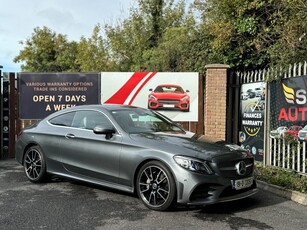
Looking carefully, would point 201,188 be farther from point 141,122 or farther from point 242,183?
point 141,122

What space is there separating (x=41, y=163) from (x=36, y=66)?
3829 centimetres

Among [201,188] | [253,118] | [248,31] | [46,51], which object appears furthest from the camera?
[46,51]

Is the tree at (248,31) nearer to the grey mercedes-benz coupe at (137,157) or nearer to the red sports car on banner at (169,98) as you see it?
the red sports car on banner at (169,98)

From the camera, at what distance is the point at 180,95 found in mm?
10414

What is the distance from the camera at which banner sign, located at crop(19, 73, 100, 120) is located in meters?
10.4

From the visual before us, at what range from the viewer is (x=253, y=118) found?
936cm

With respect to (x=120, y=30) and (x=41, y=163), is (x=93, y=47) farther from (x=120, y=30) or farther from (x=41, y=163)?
(x=41, y=163)

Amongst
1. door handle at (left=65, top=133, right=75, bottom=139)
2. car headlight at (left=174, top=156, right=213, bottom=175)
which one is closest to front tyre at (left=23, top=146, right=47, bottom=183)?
door handle at (left=65, top=133, right=75, bottom=139)

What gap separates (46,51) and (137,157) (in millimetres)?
39952

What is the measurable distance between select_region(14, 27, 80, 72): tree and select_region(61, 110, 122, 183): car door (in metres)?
36.4

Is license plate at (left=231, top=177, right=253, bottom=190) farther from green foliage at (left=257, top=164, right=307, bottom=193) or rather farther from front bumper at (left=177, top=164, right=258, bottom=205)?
green foliage at (left=257, top=164, right=307, bottom=193)

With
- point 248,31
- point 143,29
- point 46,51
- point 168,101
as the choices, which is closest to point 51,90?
point 168,101

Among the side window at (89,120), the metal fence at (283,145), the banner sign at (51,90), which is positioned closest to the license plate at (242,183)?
the side window at (89,120)

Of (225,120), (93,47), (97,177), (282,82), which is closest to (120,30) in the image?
(93,47)
